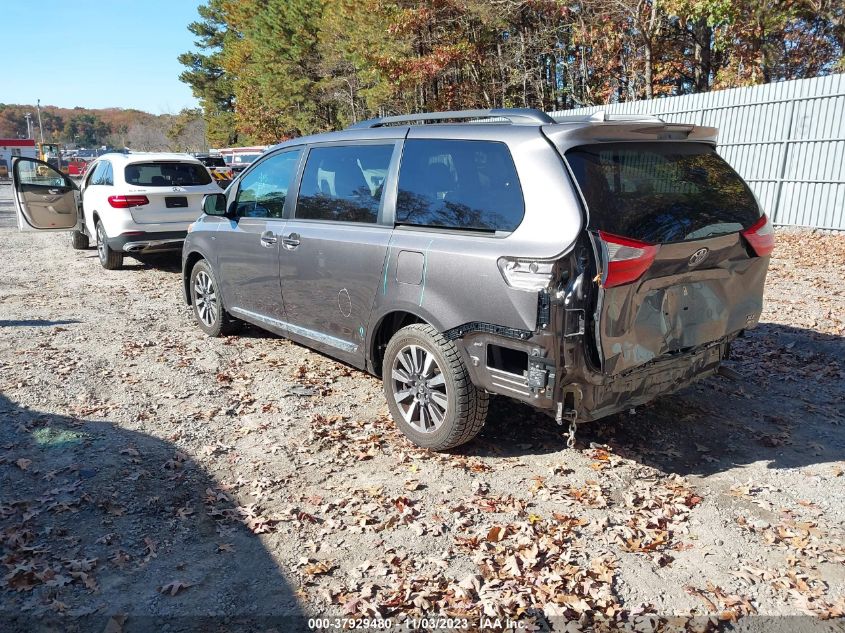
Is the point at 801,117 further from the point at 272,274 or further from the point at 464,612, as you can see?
the point at 464,612

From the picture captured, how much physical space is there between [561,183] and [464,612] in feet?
7.15

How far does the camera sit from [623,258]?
3.32 meters

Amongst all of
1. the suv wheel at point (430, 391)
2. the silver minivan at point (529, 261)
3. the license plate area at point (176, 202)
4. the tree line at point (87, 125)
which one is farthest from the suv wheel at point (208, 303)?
the tree line at point (87, 125)

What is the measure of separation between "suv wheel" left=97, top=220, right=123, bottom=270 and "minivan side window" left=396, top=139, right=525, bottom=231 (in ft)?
26.7

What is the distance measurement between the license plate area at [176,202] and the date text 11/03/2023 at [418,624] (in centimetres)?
888

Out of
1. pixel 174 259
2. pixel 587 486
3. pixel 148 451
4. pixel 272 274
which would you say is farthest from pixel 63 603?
pixel 174 259

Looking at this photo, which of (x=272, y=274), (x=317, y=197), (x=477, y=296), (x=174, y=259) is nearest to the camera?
(x=477, y=296)

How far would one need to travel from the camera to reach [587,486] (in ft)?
12.6

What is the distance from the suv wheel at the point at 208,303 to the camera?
6.68 m

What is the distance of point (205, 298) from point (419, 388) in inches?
144

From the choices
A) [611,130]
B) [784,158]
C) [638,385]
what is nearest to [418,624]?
[638,385]

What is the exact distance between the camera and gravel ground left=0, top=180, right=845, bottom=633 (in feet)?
9.50

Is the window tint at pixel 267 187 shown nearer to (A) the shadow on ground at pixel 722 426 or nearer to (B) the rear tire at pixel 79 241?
(A) the shadow on ground at pixel 722 426

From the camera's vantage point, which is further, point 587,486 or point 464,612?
point 587,486
